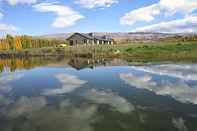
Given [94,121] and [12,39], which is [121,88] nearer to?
[94,121]

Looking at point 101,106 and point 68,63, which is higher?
point 68,63

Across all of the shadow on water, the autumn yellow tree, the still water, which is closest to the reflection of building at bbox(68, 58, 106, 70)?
the shadow on water

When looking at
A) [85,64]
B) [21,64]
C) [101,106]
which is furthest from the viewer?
[21,64]

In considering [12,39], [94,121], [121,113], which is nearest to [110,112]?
[121,113]

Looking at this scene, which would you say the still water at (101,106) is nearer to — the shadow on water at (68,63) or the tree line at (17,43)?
the shadow on water at (68,63)

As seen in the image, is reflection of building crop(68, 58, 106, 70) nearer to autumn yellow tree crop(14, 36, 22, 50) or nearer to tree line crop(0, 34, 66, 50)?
tree line crop(0, 34, 66, 50)

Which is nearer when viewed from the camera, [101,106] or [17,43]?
[101,106]

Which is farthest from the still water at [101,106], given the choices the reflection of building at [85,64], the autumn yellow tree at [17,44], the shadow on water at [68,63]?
the autumn yellow tree at [17,44]

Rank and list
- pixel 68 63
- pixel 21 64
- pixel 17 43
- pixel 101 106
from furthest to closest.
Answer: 1. pixel 17 43
2. pixel 21 64
3. pixel 68 63
4. pixel 101 106

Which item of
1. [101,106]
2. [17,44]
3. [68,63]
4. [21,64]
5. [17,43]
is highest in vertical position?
[17,43]

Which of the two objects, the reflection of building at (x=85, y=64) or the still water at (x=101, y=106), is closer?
the still water at (x=101, y=106)

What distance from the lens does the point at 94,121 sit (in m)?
12.2

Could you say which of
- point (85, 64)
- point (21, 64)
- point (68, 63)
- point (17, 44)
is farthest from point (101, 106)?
point (17, 44)

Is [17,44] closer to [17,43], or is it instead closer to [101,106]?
[17,43]
